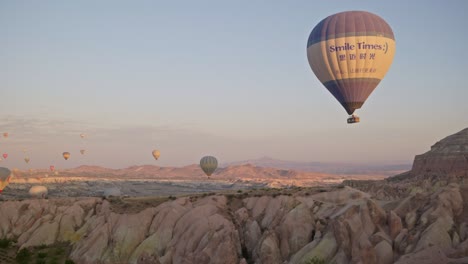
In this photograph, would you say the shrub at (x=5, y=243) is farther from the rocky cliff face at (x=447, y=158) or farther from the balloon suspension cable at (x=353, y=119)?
the rocky cliff face at (x=447, y=158)

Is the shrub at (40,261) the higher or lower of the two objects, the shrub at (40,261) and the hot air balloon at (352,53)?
the lower

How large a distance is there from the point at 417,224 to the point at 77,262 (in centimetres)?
4279

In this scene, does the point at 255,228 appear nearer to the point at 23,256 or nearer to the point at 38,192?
the point at 23,256

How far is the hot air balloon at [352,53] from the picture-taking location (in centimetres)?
7756

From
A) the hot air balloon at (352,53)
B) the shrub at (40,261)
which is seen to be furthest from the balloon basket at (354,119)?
the shrub at (40,261)

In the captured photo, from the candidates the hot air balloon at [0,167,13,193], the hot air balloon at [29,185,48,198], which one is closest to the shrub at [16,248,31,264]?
the hot air balloon at [29,185,48,198]

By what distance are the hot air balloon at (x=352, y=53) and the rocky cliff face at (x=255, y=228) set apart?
18389 millimetres

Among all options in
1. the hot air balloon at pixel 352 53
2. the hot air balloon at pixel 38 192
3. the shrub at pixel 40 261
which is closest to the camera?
the shrub at pixel 40 261

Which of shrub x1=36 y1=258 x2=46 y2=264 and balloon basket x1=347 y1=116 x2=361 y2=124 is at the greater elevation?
balloon basket x1=347 y1=116 x2=361 y2=124

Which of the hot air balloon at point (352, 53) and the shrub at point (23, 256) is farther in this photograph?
the hot air balloon at point (352, 53)

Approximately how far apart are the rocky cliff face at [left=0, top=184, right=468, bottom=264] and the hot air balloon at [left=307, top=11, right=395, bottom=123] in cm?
1839

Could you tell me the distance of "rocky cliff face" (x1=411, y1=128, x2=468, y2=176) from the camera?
14212 cm

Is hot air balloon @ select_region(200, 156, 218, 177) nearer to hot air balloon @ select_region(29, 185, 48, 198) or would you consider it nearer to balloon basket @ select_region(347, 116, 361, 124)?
hot air balloon @ select_region(29, 185, 48, 198)

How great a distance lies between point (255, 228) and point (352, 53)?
3163 cm
